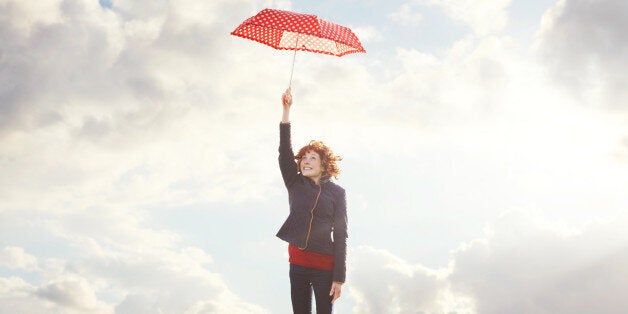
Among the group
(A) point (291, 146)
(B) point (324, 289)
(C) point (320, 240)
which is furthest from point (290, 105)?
(B) point (324, 289)


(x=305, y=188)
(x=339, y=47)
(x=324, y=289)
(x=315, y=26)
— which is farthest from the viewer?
(x=339, y=47)

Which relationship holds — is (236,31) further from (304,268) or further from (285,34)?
(304,268)

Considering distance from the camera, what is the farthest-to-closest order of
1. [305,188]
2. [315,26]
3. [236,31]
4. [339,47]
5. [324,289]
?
[339,47]
[236,31]
[315,26]
[305,188]
[324,289]

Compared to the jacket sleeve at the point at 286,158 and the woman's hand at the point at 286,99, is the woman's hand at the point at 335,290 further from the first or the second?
the woman's hand at the point at 286,99

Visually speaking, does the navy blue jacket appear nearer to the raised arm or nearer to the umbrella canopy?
the raised arm

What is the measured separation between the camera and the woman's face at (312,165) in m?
7.15

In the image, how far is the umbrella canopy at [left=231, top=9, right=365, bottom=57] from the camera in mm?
7602

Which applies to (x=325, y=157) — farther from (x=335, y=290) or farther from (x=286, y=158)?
(x=335, y=290)

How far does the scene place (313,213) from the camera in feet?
22.3

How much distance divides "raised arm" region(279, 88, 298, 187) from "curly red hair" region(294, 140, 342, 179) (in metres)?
0.21

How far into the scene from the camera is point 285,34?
8859mm

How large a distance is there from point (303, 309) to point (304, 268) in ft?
1.60

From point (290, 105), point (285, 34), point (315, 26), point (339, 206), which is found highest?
point (285, 34)

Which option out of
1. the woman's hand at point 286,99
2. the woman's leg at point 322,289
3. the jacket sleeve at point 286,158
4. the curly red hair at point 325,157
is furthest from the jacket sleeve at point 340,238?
the woman's hand at point 286,99
